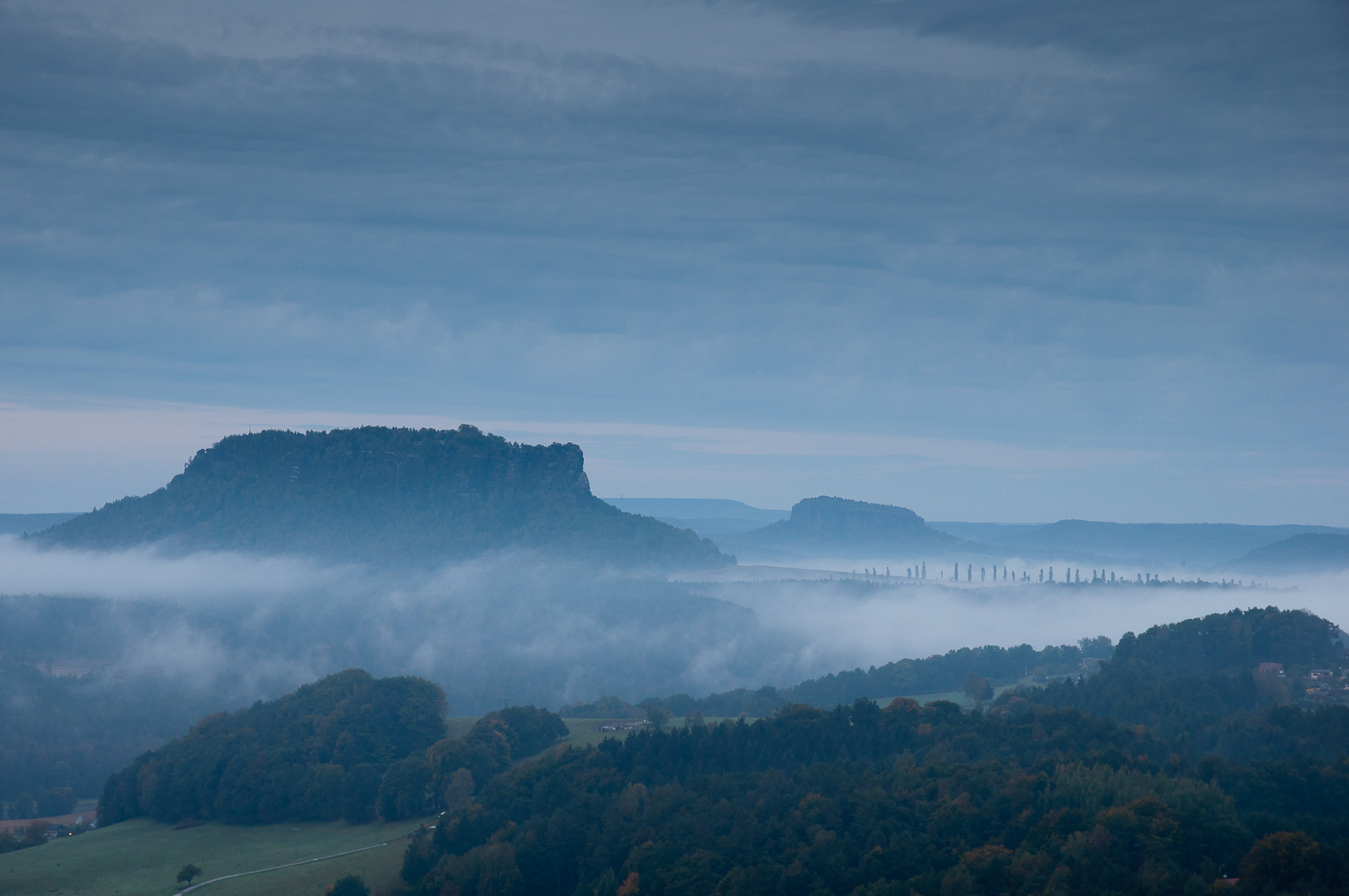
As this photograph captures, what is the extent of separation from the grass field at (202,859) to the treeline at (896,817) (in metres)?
7.26

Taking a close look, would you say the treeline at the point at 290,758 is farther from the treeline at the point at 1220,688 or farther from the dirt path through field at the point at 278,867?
the treeline at the point at 1220,688

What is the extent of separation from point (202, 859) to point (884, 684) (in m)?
99.6

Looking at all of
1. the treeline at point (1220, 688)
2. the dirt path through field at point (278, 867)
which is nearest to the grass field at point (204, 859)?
the dirt path through field at point (278, 867)

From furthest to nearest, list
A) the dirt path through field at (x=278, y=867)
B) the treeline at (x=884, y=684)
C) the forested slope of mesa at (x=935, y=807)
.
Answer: the treeline at (x=884, y=684) → the dirt path through field at (x=278, y=867) → the forested slope of mesa at (x=935, y=807)

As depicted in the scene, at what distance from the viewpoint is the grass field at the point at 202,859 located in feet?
265

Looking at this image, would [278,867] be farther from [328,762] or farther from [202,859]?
[328,762]

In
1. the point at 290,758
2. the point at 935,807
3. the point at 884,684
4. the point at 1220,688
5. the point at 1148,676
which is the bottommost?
the point at 290,758

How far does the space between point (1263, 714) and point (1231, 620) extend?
49.9m

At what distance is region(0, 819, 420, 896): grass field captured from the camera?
8088 cm

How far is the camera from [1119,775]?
71.3 m

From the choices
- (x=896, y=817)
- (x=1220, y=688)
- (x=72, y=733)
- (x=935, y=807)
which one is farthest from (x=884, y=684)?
(x=72, y=733)

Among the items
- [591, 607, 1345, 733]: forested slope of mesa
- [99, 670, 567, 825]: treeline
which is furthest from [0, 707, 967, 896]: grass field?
[591, 607, 1345, 733]: forested slope of mesa

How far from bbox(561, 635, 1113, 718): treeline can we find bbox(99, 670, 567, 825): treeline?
28.0 m

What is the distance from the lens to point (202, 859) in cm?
9131
